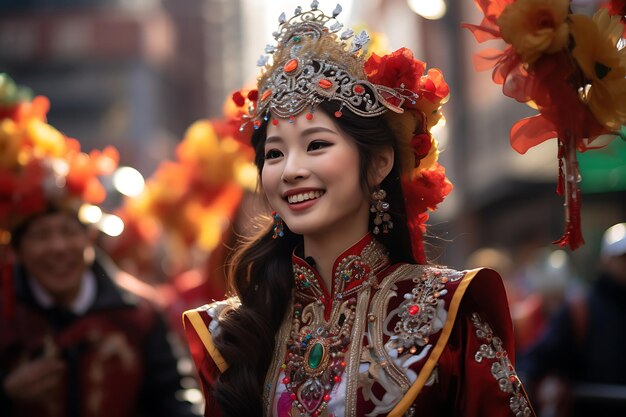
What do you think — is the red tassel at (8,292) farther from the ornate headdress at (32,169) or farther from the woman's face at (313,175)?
the woman's face at (313,175)

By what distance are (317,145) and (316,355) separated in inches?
25.8

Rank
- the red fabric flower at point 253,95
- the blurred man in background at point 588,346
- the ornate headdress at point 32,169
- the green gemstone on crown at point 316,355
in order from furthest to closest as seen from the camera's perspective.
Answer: the blurred man in background at point 588,346
the ornate headdress at point 32,169
the red fabric flower at point 253,95
the green gemstone on crown at point 316,355

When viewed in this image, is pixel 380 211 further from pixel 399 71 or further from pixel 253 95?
pixel 253 95

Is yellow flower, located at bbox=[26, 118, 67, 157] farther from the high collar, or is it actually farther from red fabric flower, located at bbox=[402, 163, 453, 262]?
red fabric flower, located at bbox=[402, 163, 453, 262]

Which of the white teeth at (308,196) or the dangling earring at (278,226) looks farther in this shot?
the dangling earring at (278,226)

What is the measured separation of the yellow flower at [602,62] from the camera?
2827 millimetres

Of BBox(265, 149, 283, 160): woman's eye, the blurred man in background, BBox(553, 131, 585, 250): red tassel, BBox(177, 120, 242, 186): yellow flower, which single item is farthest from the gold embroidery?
BBox(177, 120, 242, 186): yellow flower

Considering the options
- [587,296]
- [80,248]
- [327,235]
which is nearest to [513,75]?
[327,235]

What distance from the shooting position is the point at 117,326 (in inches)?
201

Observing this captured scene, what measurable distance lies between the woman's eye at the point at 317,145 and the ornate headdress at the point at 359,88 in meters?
0.09

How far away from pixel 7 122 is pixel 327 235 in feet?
8.39

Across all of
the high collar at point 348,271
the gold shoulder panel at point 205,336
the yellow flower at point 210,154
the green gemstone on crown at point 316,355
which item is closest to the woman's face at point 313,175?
the high collar at point 348,271

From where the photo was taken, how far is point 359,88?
3.14 metres

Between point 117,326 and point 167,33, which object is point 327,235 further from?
point 167,33
